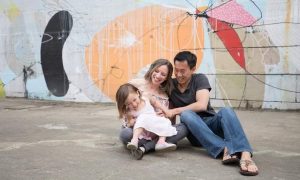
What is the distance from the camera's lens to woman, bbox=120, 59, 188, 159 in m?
3.73

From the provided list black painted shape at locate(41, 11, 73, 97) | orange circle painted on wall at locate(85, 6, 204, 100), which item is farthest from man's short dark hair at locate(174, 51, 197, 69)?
black painted shape at locate(41, 11, 73, 97)

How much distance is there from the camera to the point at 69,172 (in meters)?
3.17

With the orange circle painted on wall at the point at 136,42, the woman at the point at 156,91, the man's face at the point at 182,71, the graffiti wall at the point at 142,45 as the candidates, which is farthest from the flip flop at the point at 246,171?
the orange circle painted on wall at the point at 136,42

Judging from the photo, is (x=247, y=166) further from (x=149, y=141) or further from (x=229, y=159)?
(x=149, y=141)

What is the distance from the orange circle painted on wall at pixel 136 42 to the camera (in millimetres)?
7418

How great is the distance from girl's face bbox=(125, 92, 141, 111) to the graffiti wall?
374cm

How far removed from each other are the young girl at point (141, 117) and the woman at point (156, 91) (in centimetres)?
6

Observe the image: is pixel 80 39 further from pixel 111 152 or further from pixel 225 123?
pixel 225 123

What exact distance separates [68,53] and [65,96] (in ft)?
3.20

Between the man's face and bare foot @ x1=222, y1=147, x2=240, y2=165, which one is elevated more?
the man's face

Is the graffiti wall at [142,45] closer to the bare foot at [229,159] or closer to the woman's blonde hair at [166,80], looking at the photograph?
the woman's blonde hair at [166,80]

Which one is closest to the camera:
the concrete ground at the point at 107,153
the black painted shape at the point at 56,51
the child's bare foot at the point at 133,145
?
the concrete ground at the point at 107,153

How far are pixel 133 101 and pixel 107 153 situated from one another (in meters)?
0.64

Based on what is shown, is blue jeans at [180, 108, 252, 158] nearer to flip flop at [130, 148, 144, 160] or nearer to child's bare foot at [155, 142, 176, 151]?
child's bare foot at [155, 142, 176, 151]
